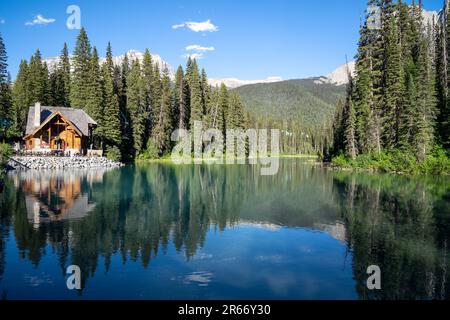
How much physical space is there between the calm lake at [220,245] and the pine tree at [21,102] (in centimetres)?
4576

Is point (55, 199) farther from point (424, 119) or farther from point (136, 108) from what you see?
point (136, 108)

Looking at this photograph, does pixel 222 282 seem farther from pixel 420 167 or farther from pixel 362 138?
pixel 362 138

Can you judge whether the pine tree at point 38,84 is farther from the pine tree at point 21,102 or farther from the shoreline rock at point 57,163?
the shoreline rock at point 57,163

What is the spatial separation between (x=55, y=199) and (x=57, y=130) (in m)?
34.8

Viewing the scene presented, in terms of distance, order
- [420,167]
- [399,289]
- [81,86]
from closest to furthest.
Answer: [399,289] → [420,167] → [81,86]

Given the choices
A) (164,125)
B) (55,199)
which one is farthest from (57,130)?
(55,199)

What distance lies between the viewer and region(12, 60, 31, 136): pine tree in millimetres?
67719

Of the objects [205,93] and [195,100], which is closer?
[195,100]

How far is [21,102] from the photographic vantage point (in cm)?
7469

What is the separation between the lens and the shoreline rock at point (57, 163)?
46062 millimetres

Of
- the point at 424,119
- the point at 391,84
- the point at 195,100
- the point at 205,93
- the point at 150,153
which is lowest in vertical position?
the point at 150,153

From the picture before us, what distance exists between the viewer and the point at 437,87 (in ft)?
181

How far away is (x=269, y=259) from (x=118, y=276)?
5424 millimetres
